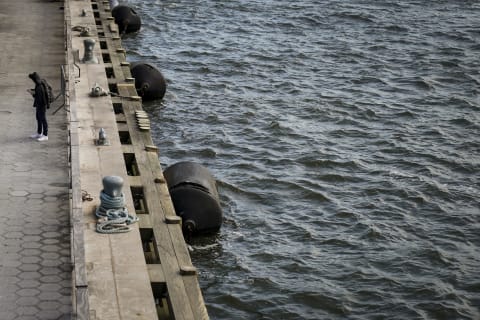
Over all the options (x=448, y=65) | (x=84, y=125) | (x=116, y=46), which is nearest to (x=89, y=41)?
(x=116, y=46)

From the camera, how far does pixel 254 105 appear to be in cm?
3316

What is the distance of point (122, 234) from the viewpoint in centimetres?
1752

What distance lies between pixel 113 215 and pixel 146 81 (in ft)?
49.0

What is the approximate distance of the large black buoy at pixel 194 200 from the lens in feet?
70.5

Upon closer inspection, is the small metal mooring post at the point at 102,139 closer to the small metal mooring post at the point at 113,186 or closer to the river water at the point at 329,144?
the river water at the point at 329,144

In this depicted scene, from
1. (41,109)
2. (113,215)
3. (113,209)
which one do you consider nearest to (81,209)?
(113,215)

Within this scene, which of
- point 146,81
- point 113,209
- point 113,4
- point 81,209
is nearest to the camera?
point 81,209

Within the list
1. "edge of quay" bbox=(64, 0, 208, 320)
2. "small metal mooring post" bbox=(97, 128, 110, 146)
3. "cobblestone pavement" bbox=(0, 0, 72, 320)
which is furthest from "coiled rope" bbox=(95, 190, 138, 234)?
"small metal mooring post" bbox=(97, 128, 110, 146)

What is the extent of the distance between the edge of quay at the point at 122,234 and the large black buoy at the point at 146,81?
4.56 m

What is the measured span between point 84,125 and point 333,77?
51.9ft

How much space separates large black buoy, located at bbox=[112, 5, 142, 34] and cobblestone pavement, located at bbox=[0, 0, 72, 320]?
1092 centimetres

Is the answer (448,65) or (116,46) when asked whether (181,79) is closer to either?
(116,46)

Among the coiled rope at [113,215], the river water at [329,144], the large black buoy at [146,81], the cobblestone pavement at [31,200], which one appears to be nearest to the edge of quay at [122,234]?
the coiled rope at [113,215]

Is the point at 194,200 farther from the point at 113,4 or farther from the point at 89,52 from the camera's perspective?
the point at 113,4
